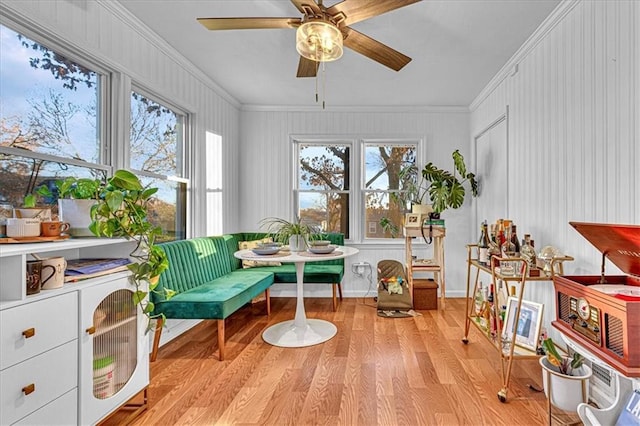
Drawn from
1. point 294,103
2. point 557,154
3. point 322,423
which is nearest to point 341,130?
point 294,103

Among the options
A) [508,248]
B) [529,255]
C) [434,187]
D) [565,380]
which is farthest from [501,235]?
[434,187]

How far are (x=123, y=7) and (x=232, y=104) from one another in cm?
198

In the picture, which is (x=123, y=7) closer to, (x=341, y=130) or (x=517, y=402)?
(x=341, y=130)

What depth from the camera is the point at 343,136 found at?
4.48m

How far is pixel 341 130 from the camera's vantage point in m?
4.49

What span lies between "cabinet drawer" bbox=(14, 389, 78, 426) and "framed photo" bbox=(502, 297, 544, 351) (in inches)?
98.7

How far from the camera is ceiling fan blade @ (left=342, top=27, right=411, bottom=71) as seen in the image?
1995 mm

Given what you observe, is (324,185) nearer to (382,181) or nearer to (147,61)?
(382,181)

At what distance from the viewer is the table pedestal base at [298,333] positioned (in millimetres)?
2818

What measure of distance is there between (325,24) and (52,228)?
178 cm

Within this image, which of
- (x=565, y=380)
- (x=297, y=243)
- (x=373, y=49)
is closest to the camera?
(x=565, y=380)

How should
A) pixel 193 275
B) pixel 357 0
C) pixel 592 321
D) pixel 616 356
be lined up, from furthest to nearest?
pixel 193 275
pixel 357 0
pixel 592 321
pixel 616 356

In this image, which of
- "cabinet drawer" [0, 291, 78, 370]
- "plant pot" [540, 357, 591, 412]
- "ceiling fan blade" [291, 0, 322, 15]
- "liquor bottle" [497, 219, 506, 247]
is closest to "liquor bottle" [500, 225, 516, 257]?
"liquor bottle" [497, 219, 506, 247]

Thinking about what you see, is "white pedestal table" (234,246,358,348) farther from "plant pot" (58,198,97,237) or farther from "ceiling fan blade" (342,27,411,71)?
"ceiling fan blade" (342,27,411,71)
